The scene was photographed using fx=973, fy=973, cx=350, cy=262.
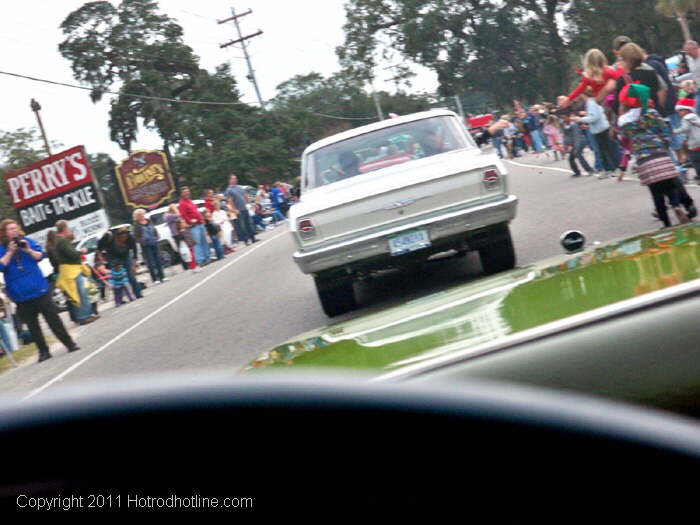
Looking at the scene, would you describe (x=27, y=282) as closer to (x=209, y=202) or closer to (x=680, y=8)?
(x=209, y=202)

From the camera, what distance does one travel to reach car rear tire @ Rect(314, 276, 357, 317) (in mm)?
8328

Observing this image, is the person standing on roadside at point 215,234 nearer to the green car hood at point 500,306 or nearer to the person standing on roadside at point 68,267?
the person standing on roadside at point 68,267

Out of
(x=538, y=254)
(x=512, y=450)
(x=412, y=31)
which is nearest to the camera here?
(x=512, y=450)

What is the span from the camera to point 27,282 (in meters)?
12.8

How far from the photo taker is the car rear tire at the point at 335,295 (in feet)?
27.3

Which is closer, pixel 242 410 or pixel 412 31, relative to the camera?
pixel 242 410

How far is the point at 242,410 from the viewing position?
76 cm

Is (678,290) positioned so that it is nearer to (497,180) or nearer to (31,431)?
(31,431)

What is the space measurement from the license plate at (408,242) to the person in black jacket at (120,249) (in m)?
11.7

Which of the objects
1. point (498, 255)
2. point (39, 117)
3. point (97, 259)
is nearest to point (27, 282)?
point (498, 255)

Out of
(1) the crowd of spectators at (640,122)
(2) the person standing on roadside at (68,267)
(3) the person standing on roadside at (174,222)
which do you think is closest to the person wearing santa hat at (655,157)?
(1) the crowd of spectators at (640,122)

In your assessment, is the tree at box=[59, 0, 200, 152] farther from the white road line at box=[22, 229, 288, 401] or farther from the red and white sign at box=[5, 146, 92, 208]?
the white road line at box=[22, 229, 288, 401]

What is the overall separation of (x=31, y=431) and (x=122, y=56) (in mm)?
68626

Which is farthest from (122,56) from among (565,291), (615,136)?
(565,291)
